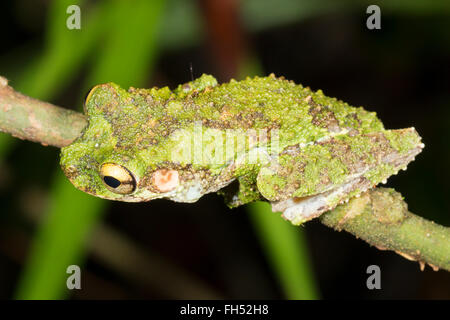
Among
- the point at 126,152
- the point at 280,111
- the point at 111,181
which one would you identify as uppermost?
the point at 280,111

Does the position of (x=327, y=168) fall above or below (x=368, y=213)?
above

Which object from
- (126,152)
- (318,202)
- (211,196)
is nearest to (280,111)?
(318,202)

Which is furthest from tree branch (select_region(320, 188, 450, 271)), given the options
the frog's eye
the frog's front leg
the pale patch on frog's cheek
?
the frog's eye

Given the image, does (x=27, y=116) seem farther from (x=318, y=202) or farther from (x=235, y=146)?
(x=318, y=202)

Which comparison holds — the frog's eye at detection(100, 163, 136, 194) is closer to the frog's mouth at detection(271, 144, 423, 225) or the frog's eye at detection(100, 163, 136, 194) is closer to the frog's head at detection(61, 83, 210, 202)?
the frog's head at detection(61, 83, 210, 202)

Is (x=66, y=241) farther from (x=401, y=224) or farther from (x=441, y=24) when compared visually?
(x=441, y=24)

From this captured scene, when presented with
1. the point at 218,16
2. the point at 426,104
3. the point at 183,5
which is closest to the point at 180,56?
the point at 183,5

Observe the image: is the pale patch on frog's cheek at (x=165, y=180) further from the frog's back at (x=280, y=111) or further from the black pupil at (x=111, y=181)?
the frog's back at (x=280, y=111)
